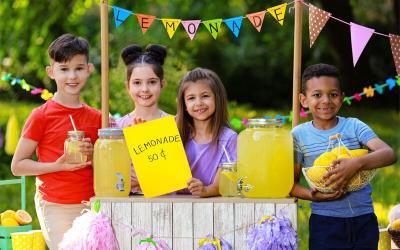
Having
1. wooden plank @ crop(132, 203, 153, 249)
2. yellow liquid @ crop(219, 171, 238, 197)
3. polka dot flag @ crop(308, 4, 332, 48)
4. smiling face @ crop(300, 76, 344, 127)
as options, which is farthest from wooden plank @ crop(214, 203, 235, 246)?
polka dot flag @ crop(308, 4, 332, 48)

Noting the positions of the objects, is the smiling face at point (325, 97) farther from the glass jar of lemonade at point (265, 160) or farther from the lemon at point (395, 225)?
the lemon at point (395, 225)

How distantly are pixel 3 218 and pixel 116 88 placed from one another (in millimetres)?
3540

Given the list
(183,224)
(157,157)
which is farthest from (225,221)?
(157,157)

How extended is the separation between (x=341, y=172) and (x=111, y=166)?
3.02ft

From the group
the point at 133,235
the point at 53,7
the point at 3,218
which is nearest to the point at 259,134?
the point at 133,235

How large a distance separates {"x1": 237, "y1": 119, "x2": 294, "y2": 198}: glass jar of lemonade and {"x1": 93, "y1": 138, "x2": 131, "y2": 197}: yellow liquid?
481 millimetres

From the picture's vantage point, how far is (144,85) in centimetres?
358

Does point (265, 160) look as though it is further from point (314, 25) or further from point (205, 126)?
point (314, 25)

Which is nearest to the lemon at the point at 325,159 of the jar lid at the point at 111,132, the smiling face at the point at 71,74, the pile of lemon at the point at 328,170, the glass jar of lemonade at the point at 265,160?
the pile of lemon at the point at 328,170

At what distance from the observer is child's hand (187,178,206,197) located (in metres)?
3.05

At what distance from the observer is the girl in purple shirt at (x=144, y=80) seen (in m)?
3.59

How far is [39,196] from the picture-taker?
11.7 ft

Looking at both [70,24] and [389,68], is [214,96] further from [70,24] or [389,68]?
[389,68]

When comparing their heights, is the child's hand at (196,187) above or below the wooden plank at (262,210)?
above
